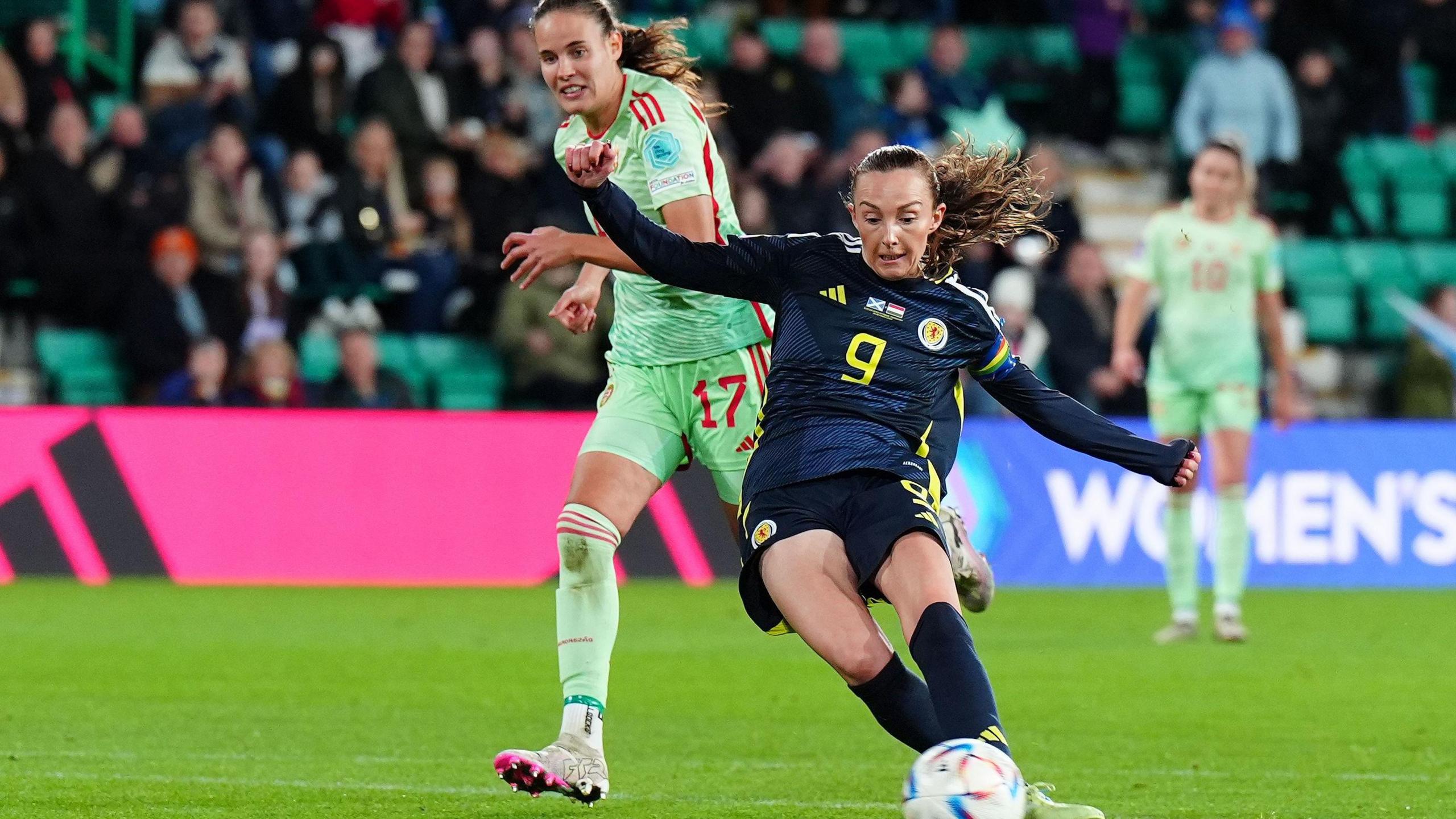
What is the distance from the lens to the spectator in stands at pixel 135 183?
48.9ft

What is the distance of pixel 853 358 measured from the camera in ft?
17.8

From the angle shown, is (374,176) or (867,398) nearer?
(867,398)

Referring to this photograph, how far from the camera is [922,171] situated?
5410 millimetres

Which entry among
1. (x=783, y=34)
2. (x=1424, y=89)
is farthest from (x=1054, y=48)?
(x=1424, y=89)

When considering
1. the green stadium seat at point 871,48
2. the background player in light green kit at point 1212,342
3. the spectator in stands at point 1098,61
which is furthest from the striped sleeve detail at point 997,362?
the green stadium seat at point 871,48

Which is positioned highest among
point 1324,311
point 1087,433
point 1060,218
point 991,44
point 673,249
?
point 673,249

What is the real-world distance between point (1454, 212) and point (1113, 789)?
14735 mm

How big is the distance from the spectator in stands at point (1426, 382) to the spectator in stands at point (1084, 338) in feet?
8.94

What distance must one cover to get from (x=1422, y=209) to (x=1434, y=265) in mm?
959

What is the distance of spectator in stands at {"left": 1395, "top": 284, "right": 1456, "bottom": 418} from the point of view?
16828 millimetres

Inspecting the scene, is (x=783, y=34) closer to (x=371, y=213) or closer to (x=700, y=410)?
(x=371, y=213)

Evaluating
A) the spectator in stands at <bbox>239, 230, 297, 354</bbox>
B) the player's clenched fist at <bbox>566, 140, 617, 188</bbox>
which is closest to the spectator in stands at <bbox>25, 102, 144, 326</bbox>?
the spectator in stands at <bbox>239, 230, 297, 354</bbox>

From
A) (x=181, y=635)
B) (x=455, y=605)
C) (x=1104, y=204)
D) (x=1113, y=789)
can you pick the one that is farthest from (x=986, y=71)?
(x=1113, y=789)

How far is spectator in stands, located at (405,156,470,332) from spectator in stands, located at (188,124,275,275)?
3.74 ft
